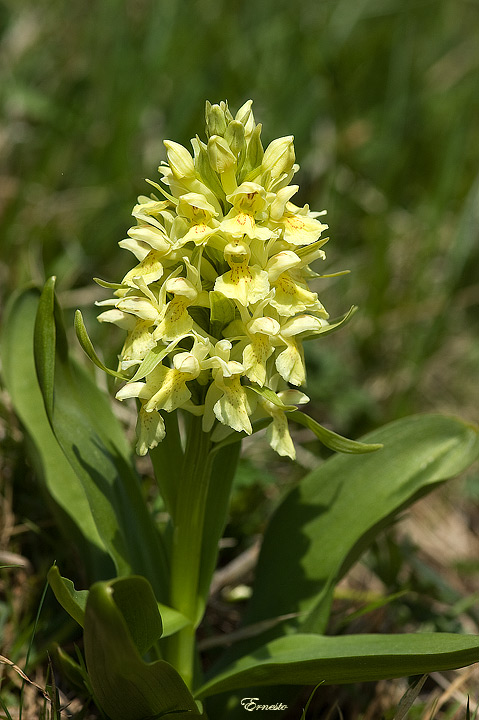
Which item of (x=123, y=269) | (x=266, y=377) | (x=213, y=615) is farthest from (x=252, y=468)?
(x=123, y=269)

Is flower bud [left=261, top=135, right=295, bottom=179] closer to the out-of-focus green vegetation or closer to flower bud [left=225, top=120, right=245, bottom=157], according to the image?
flower bud [left=225, top=120, right=245, bottom=157]

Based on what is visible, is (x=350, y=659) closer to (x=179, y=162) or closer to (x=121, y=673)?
(x=121, y=673)

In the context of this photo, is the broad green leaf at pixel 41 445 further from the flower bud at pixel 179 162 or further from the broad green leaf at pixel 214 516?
the flower bud at pixel 179 162

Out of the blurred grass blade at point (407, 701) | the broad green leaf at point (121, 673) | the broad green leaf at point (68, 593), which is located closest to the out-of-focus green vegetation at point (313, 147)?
A: the blurred grass blade at point (407, 701)

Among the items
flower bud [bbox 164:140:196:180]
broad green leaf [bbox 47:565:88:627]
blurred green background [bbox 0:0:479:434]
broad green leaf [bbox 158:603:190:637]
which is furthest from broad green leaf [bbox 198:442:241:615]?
blurred green background [bbox 0:0:479:434]

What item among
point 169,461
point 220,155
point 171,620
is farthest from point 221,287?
point 171,620
